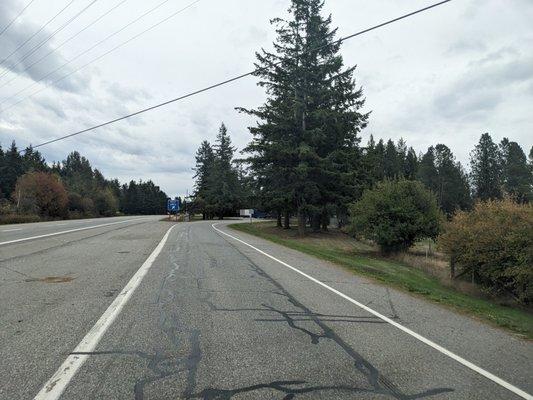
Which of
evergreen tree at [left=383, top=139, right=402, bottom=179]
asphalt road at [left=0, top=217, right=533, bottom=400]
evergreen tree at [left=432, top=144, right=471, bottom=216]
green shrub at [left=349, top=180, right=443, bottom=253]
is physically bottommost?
asphalt road at [left=0, top=217, right=533, bottom=400]

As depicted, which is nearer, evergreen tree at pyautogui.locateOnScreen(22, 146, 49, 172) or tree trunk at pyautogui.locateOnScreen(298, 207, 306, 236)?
tree trunk at pyautogui.locateOnScreen(298, 207, 306, 236)

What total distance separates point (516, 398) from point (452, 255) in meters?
14.1

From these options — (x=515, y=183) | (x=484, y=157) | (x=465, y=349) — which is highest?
(x=484, y=157)

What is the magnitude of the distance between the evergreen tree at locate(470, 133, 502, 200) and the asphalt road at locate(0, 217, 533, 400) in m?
92.1

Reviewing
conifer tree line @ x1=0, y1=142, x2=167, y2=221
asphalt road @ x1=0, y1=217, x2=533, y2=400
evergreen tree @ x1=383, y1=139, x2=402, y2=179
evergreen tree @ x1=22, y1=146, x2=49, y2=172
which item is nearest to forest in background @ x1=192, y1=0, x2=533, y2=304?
asphalt road @ x1=0, y1=217, x2=533, y2=400

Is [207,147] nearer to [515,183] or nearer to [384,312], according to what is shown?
[515,183]

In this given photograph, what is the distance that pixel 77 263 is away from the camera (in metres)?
12.6

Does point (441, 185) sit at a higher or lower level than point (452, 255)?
higher

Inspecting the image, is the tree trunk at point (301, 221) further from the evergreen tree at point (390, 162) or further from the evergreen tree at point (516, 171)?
the evergreen tree at point (390, 162)

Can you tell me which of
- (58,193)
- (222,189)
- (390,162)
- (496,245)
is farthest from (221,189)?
(496,245)

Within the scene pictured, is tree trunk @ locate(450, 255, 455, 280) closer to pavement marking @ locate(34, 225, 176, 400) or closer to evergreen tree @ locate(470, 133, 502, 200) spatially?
pavement marking @ locate(34, 225, 176, 400)

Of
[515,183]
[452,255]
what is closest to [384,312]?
[452,255]

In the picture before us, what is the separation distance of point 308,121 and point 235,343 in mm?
30802

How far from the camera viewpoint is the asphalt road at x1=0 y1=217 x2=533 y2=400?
445 centimetres
